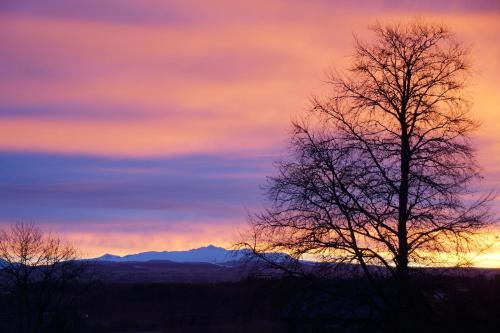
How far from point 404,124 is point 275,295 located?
6.53 metres

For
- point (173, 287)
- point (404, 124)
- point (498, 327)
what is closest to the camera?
point (498, 327)

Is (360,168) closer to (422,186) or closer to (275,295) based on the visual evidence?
(422,186)

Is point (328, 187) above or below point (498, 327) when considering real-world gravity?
above

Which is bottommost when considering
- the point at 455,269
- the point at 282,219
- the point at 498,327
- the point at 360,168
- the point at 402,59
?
the point at 498,327

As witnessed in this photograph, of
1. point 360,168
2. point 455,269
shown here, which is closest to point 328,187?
point 360,168

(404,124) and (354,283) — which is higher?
(404,124)

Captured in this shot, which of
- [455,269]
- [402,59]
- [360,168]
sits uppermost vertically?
[402,59]

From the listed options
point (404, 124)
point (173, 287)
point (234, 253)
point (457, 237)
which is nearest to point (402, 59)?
point (404, 124)

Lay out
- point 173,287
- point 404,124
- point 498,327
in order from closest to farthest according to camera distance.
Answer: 1. point 498,327
2. point 404,124
3. point 173,287

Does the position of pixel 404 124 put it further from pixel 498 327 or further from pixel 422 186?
pixel 498 327

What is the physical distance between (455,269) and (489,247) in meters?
1.18

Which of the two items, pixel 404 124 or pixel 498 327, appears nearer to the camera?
pixel 498 327

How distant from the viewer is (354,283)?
934 inches

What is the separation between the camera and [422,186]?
24.1m
